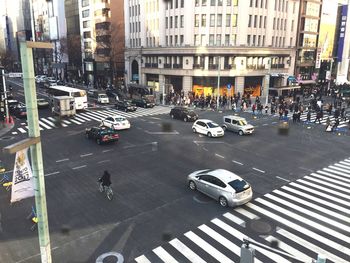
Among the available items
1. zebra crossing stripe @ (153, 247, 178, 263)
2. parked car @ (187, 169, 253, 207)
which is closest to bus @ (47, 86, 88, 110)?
parked car @ (187, 169, 253, 207)

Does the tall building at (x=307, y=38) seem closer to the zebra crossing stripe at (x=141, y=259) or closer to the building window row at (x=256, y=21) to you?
the building window row at (x=256, y=21)

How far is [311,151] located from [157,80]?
4568cm

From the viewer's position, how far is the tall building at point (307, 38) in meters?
68.8

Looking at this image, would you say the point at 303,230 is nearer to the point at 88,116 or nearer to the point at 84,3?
the point at 88,116

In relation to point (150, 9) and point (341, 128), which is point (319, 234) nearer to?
point (341, 128)

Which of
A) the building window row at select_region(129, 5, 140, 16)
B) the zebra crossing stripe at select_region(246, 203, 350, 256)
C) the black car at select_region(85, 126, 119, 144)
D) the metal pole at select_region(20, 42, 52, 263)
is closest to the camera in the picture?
the metal pole at select_region(20, 42, 52, 263)

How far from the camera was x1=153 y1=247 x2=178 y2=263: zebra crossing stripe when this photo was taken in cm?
1184

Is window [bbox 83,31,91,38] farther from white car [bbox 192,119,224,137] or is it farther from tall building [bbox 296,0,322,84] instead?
white car [bbox 192,119,224,137]

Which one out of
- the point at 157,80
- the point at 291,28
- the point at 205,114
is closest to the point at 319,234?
the point at 205,114

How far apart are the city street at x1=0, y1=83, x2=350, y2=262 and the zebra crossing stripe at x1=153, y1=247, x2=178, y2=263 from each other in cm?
4

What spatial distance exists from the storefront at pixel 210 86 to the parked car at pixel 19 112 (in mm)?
30788

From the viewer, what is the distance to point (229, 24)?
56.7 meters

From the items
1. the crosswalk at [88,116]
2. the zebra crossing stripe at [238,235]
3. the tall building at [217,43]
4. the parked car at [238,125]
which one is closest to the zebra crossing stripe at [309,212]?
the zebra crossing stripe at [238,235]

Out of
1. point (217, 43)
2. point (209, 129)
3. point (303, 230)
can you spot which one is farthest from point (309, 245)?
point (217, 43)
